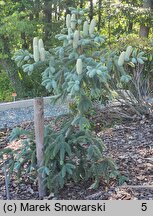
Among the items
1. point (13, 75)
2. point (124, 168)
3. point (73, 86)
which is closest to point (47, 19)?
point (13, 75)

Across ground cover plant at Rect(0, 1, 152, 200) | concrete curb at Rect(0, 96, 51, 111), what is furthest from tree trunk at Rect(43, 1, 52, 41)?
ground cover plant at Rect(0, 1, 152, 200)

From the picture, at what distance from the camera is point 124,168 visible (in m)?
3.77

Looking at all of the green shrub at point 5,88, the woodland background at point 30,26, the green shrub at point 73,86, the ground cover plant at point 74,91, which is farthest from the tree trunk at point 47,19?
the green shrub at point 73,86

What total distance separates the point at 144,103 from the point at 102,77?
3.20 metres

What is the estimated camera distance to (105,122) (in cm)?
559

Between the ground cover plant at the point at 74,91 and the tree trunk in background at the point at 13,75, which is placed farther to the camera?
the tree trunk in background at the point at 13,75

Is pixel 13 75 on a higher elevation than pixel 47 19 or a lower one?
lower

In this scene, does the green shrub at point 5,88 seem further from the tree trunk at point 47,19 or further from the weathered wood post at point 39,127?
the weathered wood post at point 39,127

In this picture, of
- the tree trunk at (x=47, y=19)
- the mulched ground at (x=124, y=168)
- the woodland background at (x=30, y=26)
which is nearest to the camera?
the mulched ground at (x=124, y=168)

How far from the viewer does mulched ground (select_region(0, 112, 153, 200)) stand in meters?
3.23

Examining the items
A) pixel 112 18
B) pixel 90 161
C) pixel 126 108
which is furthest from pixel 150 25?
pixel 90 161

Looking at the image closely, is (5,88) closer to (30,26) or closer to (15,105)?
(15,105)

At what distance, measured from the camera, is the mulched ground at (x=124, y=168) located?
10.6 feet

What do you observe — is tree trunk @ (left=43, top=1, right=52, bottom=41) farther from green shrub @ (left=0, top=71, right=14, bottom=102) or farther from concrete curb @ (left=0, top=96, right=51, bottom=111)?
concrete curb @ (left=0, top=96, right=51, bottom=111)
